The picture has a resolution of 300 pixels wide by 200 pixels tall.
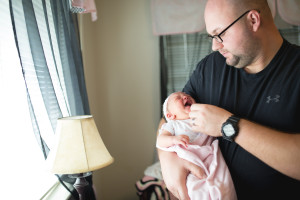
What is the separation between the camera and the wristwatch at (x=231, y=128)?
40.2 inches

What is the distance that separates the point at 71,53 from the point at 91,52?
114 cm

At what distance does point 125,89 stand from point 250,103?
6.94 feet

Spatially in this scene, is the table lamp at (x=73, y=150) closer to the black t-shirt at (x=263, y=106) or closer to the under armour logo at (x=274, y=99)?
the black t-shirt at (x=263, y=106)

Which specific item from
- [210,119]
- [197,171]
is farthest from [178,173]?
[210,119]

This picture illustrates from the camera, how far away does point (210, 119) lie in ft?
3.62

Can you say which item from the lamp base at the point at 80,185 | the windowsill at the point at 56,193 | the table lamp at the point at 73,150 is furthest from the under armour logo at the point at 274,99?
the windowsill at the point at 56,193

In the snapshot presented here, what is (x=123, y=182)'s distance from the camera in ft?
10.4

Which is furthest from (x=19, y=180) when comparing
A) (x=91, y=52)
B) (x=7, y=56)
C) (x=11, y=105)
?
(x=91, y=52)

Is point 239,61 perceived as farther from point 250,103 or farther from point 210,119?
point 210,119

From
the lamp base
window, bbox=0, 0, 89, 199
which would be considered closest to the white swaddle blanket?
the lamp base

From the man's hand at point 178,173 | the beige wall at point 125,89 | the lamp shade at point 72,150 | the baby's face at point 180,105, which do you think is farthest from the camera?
the beige wall at point 125,89

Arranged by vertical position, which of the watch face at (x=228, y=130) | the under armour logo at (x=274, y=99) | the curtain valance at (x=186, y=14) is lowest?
the watch face at (x=228, y=130)

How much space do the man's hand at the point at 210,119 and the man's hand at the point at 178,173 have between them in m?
0.21

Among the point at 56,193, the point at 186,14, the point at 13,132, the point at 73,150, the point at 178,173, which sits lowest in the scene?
the point at 56,193
